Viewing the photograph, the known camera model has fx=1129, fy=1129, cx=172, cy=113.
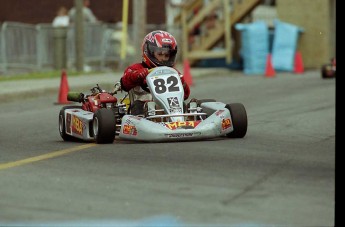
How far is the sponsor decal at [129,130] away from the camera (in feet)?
38.3

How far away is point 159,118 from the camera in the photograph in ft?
39.7

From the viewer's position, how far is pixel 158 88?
→ 477 inches

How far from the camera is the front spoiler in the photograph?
11539 millimetres

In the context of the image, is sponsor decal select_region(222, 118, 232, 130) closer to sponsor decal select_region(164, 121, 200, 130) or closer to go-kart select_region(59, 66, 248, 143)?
go-kart select_region(59, 66, 248, 143)

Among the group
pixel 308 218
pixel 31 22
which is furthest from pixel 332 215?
pixel 31 22

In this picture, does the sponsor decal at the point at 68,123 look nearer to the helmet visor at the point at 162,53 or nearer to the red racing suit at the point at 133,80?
the red racing suit at the point at 133,80

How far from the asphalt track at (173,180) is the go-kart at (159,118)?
134mm

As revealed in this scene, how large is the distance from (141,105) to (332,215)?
5.29 m

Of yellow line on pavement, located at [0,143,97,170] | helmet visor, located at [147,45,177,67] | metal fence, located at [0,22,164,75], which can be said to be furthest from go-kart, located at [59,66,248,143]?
metal fence, located at [0,22,164,75]

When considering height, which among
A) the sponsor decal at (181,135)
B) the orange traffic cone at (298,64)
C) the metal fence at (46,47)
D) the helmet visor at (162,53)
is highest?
the helmet visor at (162,53)

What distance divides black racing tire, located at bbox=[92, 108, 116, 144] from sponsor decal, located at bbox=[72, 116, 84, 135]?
50 cm

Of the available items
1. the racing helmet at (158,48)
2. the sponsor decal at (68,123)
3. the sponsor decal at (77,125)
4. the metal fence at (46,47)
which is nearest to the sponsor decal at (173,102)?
the racing helmet at (158,48)

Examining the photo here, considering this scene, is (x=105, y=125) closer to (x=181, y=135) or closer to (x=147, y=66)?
(x=181, y=135)
